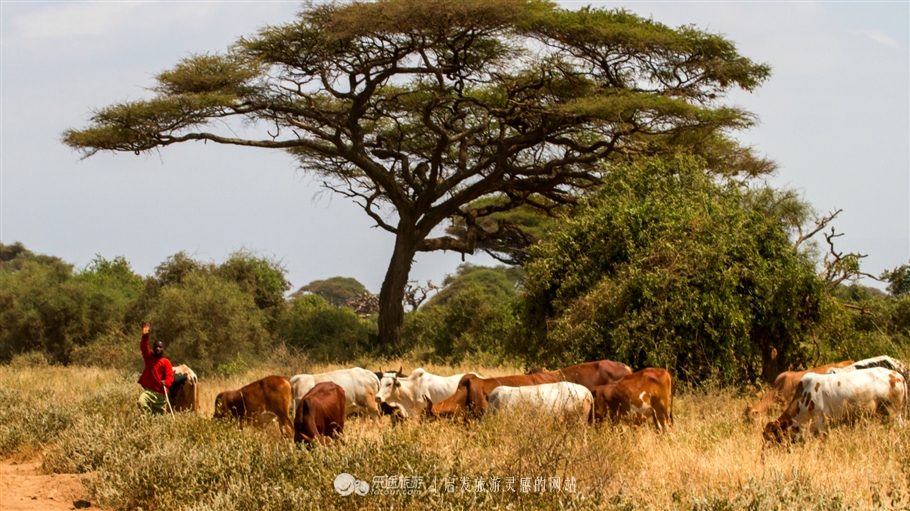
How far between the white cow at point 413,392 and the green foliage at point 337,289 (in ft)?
137

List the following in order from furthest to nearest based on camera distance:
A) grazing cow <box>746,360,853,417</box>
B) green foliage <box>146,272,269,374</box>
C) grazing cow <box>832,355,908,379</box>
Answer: green foliage <box>146,272,269,374</box> → grazing cow <box>746,360,853,417</box> → grazing cow <box>832,355,908,379</box>

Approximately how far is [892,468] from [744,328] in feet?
17.5

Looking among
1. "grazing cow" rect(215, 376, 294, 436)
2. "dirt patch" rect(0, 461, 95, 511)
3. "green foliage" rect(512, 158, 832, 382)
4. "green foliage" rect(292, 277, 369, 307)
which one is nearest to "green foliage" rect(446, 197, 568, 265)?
"green foliage" rect(512, 158, 832, 382)

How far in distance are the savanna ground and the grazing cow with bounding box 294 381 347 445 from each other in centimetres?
24

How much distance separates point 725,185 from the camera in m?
14.3

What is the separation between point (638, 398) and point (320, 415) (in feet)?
9.90

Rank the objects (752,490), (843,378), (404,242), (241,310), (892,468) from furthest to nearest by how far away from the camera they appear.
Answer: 1. (404,242)
2. (241,310)
3. (843,378)
4. (892,468)
5. (752,490)

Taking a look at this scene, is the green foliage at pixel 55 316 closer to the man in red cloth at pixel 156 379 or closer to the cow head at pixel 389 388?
the man in red cloth at pixel 156 379

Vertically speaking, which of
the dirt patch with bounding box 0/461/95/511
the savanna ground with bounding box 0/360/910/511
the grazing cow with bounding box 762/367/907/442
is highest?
the grazing cow with bounding box 762/367/907/442

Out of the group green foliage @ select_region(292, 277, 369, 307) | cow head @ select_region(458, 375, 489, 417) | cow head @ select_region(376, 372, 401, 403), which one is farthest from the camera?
green foliage @ select_region(292, 277, 369, 307)

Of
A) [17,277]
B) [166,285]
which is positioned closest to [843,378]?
[166,285]

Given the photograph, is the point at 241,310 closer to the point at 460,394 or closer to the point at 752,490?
the point at 460,394

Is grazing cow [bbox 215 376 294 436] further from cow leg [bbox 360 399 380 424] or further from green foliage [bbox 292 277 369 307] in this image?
green foliage [bbox 292 277 369 307]

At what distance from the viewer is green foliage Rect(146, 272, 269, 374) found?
19359 millimetres
